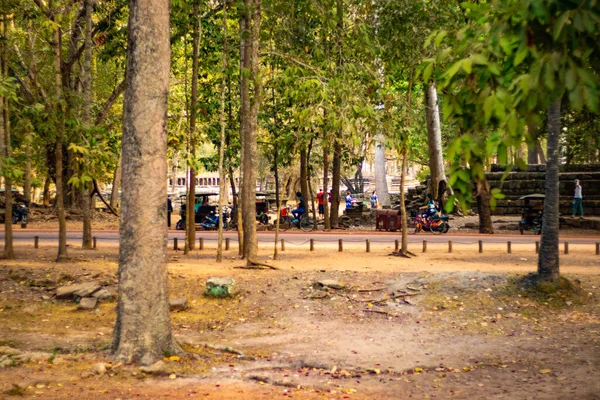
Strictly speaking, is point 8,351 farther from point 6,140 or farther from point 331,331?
point 6,140

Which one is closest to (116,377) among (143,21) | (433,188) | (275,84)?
(143,21)

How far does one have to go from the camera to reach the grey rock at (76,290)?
1460 centimetres

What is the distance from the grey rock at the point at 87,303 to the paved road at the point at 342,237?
1016cm

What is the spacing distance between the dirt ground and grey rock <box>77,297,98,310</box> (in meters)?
0.20

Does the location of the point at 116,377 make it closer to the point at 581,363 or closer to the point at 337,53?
the point at 581,363

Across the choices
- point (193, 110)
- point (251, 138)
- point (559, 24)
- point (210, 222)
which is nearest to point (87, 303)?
point (251, 138)

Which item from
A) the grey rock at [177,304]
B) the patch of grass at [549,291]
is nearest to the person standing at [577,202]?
the patch of grass at [549,291]

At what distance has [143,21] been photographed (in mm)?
9555

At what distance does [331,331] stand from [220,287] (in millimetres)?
3101

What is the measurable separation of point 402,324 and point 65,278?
8129 mm

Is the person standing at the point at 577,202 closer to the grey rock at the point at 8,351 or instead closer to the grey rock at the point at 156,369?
the grey rock at the point at 156,369

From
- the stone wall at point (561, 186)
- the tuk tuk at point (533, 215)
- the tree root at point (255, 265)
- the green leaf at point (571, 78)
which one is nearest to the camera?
the green leaf at point (571, 78)

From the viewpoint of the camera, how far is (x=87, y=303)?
14.2 metres

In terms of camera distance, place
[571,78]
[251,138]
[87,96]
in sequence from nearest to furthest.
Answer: [571,78], [251,138], [87,96]
